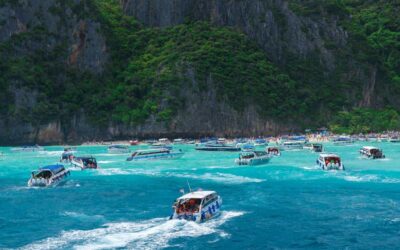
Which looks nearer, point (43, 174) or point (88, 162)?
point (43, 174)

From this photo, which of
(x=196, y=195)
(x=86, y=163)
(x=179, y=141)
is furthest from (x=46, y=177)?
(x=179, y=141)

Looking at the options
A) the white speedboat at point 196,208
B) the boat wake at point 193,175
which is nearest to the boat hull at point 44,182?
the boat wake at point 193,175

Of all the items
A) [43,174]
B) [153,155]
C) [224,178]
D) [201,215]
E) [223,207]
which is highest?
[153,155]

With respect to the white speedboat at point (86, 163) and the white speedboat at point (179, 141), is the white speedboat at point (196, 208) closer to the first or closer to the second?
the white speedboat at point (86, 163)

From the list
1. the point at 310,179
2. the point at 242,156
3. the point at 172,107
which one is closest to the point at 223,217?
the point at 310,179

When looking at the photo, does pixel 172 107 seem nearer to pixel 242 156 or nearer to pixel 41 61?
pixel 41 61

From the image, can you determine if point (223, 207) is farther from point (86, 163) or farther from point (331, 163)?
point (86, 163)
